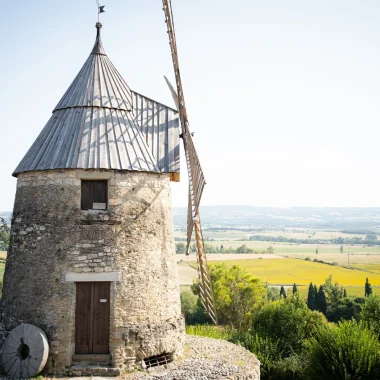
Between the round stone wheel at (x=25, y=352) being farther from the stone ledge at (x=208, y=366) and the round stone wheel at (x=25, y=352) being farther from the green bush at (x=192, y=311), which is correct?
the green bush at (x=192, y=311)

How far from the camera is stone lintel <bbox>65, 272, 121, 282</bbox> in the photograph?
484 inches

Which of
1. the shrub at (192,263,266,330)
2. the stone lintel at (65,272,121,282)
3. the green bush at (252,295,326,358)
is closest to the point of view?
the stone lintel at (65,272,121,282)

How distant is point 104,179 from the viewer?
12883 mm

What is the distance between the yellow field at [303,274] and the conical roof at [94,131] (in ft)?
114

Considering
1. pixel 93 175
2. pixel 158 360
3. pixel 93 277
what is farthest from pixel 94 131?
pixel 158 360

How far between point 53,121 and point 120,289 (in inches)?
199

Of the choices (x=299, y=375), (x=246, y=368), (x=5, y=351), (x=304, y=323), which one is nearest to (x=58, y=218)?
(x=5, y=351)

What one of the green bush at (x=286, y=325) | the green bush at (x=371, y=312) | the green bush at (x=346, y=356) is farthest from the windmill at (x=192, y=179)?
the green bush at (x=371, y=312)

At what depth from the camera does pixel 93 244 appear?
12.5 m

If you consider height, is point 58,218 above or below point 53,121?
below

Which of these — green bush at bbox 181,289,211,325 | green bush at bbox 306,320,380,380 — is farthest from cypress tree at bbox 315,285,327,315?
green bush at bbox 306,320,380,380

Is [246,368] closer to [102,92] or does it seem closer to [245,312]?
[102,92]

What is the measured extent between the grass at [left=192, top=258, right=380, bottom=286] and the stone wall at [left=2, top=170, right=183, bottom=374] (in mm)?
34728

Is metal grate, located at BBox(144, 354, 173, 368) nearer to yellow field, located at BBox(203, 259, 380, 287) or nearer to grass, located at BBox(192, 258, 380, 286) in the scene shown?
yellow field, located at BBox(203, 259, 380, 287)
